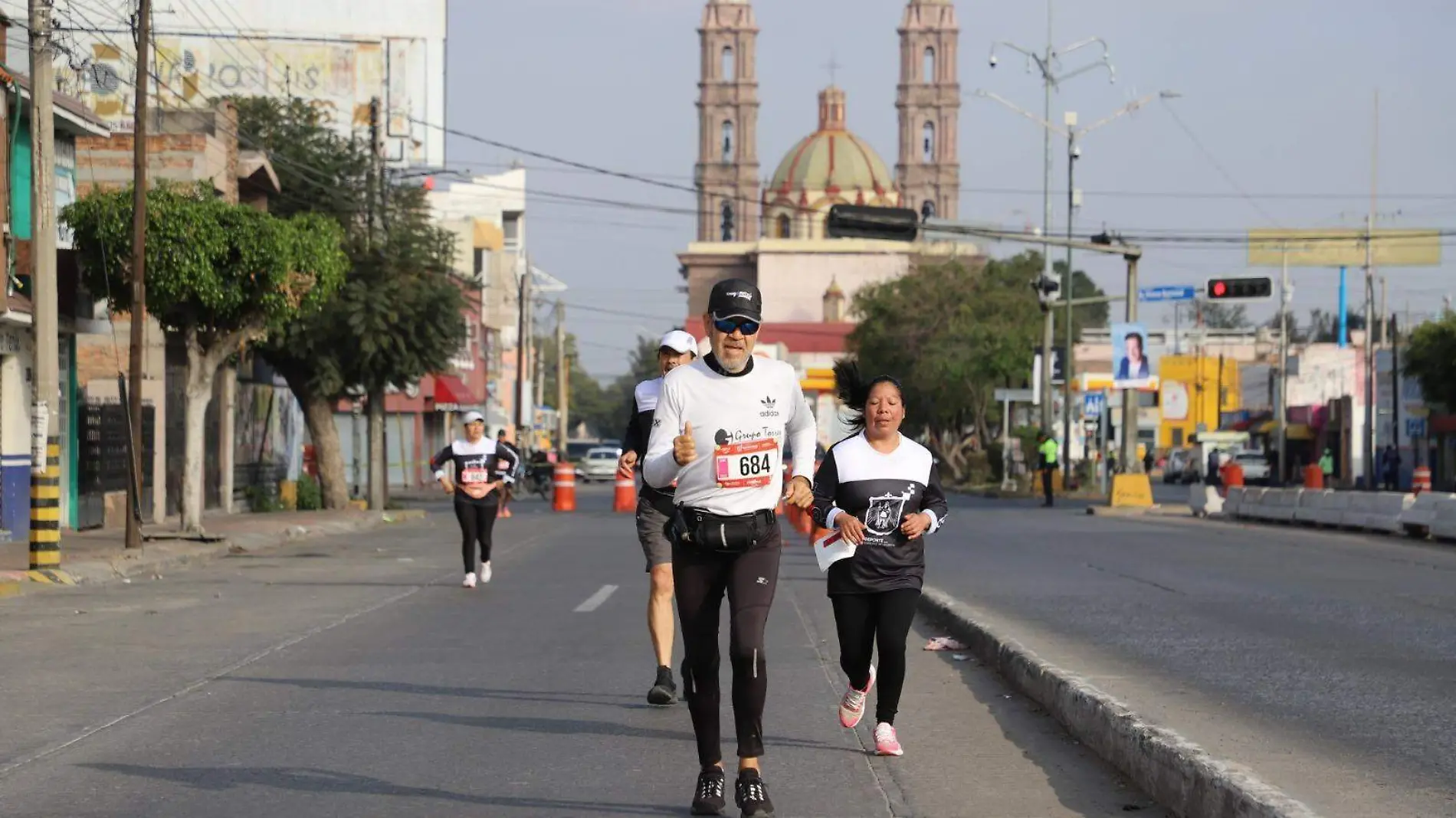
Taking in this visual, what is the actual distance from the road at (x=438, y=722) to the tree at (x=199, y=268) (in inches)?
384

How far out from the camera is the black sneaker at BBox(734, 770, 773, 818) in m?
6.61

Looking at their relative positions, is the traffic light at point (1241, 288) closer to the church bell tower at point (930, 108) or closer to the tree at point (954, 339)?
the tree at point (954, 339)

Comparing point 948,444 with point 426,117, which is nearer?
point 426,117

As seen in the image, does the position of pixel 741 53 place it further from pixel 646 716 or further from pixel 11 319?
pixel 646 716

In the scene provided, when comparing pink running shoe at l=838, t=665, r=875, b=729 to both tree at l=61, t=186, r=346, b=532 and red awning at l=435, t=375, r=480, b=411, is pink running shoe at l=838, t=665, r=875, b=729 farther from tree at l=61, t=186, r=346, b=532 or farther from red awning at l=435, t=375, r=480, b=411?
red awning at l=435, t=375, r=480, b=411

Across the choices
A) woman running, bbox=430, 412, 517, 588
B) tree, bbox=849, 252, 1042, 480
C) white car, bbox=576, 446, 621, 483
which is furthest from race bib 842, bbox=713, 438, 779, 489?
white car, bbox=576, 446, 621, 483

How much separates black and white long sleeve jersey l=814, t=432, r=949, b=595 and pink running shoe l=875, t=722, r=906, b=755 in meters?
0.64

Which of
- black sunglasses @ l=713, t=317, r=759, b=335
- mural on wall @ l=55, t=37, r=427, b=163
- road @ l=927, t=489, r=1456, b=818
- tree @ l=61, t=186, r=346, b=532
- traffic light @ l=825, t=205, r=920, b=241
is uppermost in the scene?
mural on wall @ l=55, t=37, r=427, b=163

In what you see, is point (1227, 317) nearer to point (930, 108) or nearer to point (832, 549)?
point (930, 108)

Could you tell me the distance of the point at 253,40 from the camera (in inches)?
2211

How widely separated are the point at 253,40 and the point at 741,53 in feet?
323

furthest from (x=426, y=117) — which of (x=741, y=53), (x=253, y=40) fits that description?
(x=741, y=53)

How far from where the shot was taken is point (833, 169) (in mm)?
132500

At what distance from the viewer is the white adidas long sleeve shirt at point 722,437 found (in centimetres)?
682
